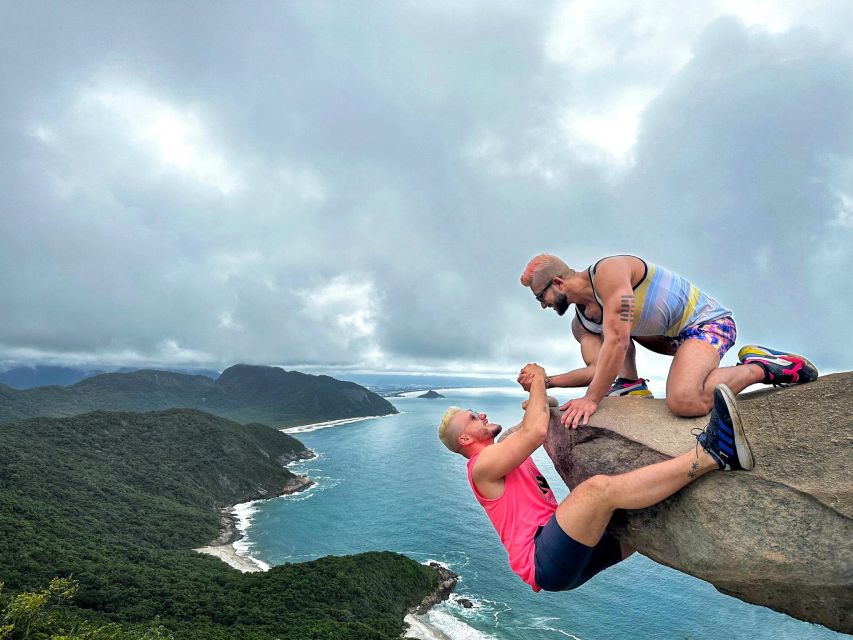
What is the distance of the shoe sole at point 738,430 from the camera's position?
3328 mm

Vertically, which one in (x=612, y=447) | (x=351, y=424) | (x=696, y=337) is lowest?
(x=351, y=424)

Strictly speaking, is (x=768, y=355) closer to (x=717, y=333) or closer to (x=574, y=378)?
(x=717, y=333)

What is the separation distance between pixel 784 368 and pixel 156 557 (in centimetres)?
5527

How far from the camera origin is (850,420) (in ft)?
12.2

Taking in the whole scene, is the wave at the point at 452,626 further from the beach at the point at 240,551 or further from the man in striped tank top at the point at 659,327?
the man in striped tank top at the point at 659,327

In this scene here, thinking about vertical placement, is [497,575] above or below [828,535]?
below

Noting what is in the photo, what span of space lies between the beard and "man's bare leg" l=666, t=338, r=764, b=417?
1217 millimetres

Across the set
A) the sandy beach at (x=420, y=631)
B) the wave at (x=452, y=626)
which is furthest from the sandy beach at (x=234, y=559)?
the wave at (x=452, y=626)

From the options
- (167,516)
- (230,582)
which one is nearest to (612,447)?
(230,582)

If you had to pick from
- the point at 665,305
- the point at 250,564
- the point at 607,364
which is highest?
the point at 665,305

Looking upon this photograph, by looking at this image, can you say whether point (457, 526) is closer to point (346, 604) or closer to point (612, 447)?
point (346, 604)

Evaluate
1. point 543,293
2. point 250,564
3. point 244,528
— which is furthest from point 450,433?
point 244,528

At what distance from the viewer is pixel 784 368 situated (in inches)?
175

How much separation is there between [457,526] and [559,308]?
66.1 m
